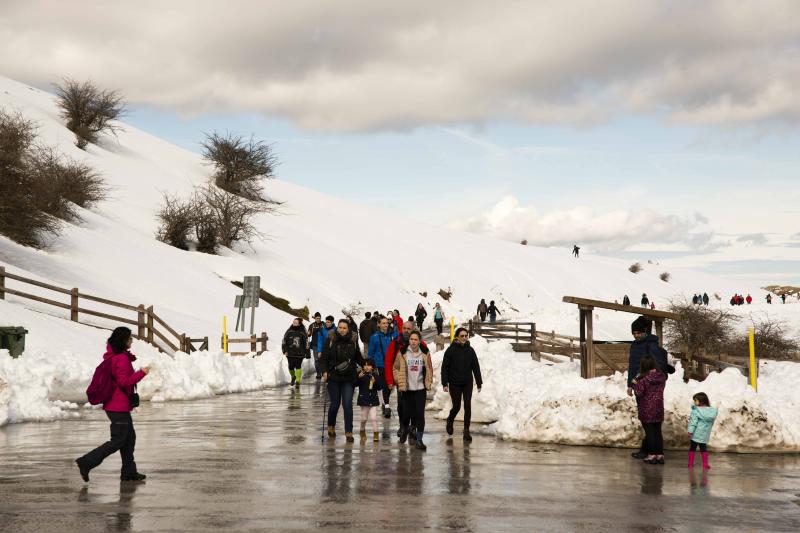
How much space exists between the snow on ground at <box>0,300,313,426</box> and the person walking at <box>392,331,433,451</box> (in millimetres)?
3532

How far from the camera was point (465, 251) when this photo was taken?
300 ft

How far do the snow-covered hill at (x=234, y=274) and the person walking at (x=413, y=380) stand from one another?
153cm

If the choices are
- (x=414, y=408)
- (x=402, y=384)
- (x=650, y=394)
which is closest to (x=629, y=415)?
(x=650, y=394)

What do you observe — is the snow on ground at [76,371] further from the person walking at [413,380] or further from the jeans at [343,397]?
the person walking at [413,380]

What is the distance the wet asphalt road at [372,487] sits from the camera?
7691 millimetres

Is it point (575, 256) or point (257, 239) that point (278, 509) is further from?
point (575, 256)

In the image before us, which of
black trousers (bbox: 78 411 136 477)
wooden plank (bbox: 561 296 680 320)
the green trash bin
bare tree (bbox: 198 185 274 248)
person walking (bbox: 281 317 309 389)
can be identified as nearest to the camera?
black trousers (bbox: 78 411 136 477)

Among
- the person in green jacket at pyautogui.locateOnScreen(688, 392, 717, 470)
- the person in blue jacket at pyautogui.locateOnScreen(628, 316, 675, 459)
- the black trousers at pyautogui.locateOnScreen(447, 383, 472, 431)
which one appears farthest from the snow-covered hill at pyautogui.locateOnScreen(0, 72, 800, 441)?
the person in green jacket at pyautogui.locateOnScreen(688, 392, 717, 470)

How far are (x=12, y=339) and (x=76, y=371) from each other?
295 cm

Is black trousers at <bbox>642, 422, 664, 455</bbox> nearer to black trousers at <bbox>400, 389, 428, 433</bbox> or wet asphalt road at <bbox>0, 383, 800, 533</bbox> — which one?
wet asphalt road at <bbox>0, 383, 800, 533</bbox>

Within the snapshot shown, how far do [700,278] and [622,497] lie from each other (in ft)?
372

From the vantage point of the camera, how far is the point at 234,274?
2092 inches

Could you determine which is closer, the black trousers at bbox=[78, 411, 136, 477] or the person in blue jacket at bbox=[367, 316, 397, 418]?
the black trousers at bbox=[78, 411, 136, 477]

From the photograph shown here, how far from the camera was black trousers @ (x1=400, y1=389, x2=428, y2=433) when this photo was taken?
43.8 feet
